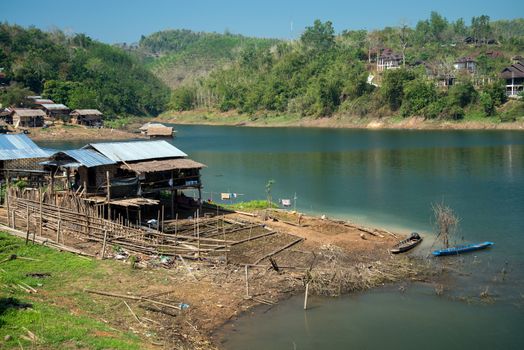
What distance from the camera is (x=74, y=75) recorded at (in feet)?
417

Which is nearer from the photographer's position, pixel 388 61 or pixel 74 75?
pixel 388 61

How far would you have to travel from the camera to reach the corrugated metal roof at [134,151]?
30828mm

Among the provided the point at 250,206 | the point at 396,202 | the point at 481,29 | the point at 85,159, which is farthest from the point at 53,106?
the point at 481,29

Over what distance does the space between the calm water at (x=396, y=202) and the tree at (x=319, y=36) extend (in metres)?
60.0

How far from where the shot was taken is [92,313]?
18922 millimetres

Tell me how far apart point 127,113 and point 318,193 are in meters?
95.9

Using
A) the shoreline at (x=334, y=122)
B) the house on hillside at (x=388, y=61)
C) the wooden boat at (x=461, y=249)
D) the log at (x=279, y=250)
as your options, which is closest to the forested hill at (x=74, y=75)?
the shoreline at (x=334, y=122)

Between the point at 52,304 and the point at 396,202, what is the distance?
87.5ft

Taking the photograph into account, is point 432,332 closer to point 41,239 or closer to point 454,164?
point 41,239

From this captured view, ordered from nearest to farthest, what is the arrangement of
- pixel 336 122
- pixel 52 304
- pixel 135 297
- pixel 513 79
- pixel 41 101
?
pixel 52 304, pixel 135 297, pixel 513 79, pixel 41 101, pixel 336 122

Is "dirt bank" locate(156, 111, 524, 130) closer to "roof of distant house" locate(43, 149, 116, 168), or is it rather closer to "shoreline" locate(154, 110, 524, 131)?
"shoreline" locate(154, 110, 524, 131)

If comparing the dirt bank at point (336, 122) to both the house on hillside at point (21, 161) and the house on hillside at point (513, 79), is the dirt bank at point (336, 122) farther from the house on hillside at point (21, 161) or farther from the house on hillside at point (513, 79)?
the house on hillside at point (21, 161)

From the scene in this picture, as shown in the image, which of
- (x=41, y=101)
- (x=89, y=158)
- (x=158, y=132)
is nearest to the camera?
(x=89, y=158)

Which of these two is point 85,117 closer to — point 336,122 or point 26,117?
point 26,117
